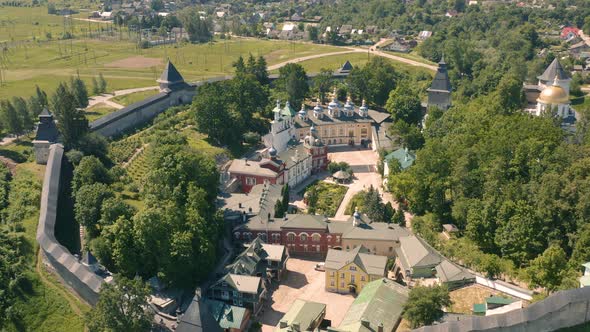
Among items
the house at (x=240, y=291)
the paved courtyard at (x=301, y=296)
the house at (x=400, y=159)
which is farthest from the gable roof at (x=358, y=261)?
the house at (x=400, y=159)

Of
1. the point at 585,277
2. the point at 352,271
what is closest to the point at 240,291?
the point at 352,271

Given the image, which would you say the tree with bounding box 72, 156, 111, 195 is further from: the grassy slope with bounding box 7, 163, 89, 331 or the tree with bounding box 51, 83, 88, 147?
the grassy slope with bounding box 7, 163, 89, 331

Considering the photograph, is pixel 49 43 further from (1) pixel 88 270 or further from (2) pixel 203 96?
(1) pixel 88 270

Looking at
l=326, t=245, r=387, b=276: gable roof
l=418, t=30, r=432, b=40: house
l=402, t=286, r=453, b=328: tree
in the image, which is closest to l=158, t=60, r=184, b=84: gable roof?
l=326, t=245, r=387, b=276: gable roof

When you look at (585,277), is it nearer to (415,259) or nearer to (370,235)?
(415,259)

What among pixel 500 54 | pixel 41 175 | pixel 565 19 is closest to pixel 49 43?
pixel 41 175

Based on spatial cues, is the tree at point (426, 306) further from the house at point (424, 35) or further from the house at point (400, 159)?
the house at point (424, 35)
